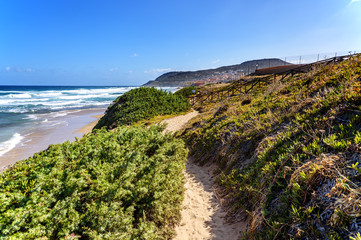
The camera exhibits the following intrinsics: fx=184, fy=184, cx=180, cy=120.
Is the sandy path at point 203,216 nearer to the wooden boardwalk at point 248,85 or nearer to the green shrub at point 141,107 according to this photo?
the wooden boardwalk at point 248,85

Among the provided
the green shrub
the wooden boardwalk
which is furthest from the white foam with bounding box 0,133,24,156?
the wooden boardwalk

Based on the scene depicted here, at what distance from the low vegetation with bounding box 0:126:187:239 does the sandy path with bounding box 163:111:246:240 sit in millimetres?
433

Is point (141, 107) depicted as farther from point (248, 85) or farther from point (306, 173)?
point (248, 85)

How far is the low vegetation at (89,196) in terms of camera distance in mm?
2574

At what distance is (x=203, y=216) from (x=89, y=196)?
312 cm

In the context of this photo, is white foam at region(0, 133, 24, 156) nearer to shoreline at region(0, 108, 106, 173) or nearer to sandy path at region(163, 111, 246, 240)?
shoreline at region(0, 108, 106, 173)

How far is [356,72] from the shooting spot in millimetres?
5719

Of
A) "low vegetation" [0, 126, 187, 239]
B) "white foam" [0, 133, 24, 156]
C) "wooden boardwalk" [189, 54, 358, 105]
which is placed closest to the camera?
"low vegetation" [0, 126, 187, 239]

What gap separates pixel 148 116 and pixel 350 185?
15.7 m

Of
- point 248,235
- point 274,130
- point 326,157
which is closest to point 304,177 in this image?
point 326,157

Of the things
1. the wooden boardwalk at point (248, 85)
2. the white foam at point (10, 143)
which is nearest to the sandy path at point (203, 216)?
the wooden boardwalk at point (248, 85)

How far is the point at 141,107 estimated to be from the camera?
57.6 feet

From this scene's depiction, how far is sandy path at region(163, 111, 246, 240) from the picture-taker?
420cm

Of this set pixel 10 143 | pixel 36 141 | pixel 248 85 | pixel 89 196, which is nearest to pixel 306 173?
pixel 89 196
